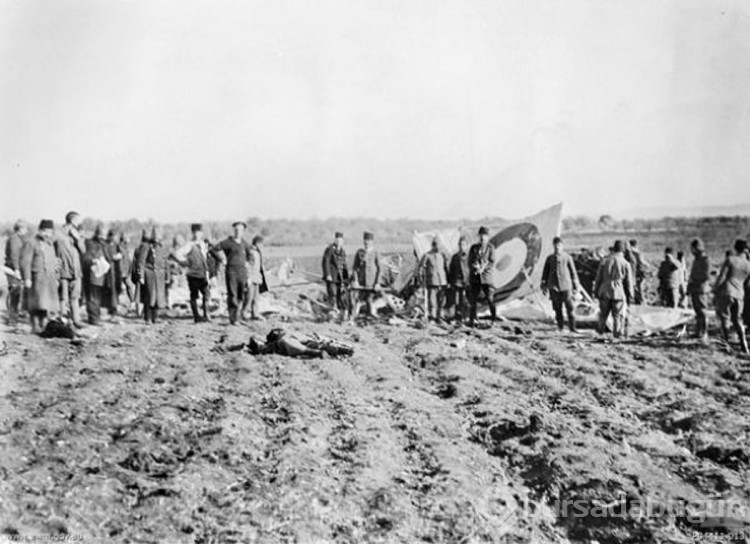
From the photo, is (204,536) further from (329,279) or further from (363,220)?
(363,220)

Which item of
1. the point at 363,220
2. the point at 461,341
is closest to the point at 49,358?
the point at 461,341

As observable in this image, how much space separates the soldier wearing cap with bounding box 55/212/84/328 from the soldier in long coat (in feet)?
3.17

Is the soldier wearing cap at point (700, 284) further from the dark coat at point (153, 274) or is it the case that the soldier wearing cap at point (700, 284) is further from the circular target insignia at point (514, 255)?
the dark coat at point (153, 274)

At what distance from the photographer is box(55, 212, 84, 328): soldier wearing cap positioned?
955 centimetres

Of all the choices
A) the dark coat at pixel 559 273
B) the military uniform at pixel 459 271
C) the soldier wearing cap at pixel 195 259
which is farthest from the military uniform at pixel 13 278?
the dark coat at pixel 559 273

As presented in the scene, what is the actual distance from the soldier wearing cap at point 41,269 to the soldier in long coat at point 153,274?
179 centimetres

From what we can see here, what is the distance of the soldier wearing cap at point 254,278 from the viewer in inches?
443

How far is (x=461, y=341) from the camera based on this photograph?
10.2m

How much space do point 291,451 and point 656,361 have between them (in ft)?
20.2

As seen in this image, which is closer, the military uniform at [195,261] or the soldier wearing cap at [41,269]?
the soldier wearing cap at [41,269]

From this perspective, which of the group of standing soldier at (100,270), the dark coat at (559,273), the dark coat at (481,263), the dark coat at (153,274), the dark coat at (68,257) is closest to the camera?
the group of standing soldier at (100,270)

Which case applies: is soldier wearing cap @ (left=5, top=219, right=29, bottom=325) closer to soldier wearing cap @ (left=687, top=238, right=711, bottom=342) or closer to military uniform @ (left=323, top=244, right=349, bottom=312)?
military uniform @ (left=323, top=244, right=349, bottom=312)

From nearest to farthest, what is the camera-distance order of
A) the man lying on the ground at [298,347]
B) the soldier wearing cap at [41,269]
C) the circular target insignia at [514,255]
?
the man lying on the ground at [298,347], the soldier wearing cap at [41,269], the circular target insignia at [514,255]

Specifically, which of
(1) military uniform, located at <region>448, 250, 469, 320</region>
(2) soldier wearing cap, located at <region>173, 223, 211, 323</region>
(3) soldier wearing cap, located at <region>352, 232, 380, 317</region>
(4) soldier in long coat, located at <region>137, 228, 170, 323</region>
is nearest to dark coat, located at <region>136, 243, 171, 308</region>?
(4) soldier in long coat, located at <region>137, 228, 170, 323</region>
